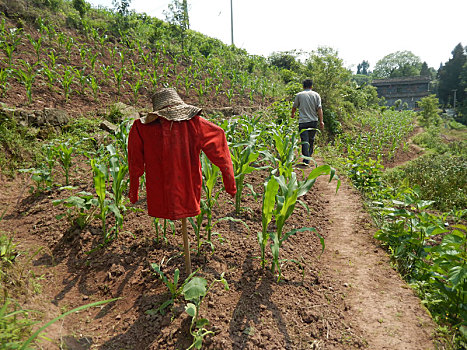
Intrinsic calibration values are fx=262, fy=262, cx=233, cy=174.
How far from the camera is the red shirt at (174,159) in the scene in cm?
180

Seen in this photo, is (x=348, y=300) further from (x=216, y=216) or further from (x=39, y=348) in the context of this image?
(x=39, y=348)

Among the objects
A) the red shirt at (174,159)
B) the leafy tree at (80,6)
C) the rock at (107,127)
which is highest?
the leafy tree at (80,6)

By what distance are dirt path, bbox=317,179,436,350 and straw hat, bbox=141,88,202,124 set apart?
6.42ft

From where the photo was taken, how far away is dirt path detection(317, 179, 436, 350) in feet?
6.12

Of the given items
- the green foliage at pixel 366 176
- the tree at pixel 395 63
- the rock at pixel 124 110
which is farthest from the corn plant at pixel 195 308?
the tree at pixel 395 63

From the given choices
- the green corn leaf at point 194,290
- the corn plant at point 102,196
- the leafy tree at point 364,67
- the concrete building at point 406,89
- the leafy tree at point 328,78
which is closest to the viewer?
the green corn leaf at point 194,290

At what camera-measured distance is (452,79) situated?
1476 inches

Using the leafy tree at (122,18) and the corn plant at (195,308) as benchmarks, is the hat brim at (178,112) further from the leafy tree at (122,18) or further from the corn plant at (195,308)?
the leafy tree at (122,18)

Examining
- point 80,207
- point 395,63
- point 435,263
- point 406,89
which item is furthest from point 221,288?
point 395,63

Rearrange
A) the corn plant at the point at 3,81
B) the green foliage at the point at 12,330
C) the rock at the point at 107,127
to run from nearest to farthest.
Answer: the green foliage at the point at 12,330 → the corn plant at the point at 3,81 → the rock at the point at 107,127

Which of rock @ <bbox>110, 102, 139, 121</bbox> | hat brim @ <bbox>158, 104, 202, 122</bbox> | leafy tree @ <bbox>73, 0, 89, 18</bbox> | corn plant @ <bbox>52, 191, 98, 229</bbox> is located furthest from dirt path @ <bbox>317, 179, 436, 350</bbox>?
leafy tree @ <bbox>73, 0, 89, 18</bbox>

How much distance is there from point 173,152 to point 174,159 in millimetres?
48

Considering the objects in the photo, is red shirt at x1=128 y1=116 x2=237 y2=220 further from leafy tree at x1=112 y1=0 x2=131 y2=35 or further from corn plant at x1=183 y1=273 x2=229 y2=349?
leafy tree at x1=112 y1=0 x2=131 y2=35

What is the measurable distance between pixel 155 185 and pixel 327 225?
2512 mm
